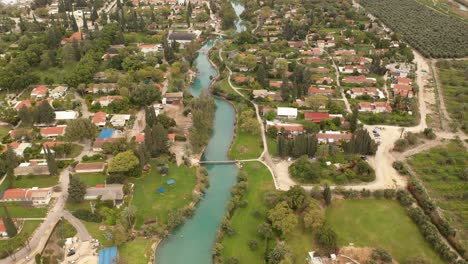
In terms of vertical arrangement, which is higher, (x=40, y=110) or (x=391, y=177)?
(x=40, y=110)

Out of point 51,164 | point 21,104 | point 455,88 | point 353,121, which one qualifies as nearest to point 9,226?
point 51,164

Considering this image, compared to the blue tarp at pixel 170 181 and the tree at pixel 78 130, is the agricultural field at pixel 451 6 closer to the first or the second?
the blue tarp at pixel 170 181

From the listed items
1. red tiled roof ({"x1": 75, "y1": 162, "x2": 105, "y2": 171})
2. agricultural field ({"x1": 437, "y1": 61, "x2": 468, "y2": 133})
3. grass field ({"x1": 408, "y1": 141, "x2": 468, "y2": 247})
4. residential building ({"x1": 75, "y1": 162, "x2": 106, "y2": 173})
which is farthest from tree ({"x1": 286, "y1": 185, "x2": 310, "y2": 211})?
agricultural field ({"x1": 437, "y1": 61, "x2": 468, "y2": 133})

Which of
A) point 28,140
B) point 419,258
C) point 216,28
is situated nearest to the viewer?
point 419,258

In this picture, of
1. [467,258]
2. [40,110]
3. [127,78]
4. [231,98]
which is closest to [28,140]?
[40,110]

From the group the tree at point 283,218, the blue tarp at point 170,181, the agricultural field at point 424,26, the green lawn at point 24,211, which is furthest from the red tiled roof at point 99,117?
the agricultural field at point 424,26

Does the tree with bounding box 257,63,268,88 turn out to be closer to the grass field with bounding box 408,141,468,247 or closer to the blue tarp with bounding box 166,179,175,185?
the grass field with bounding box 408,141,468,247

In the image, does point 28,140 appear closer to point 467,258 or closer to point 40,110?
point 40,110
